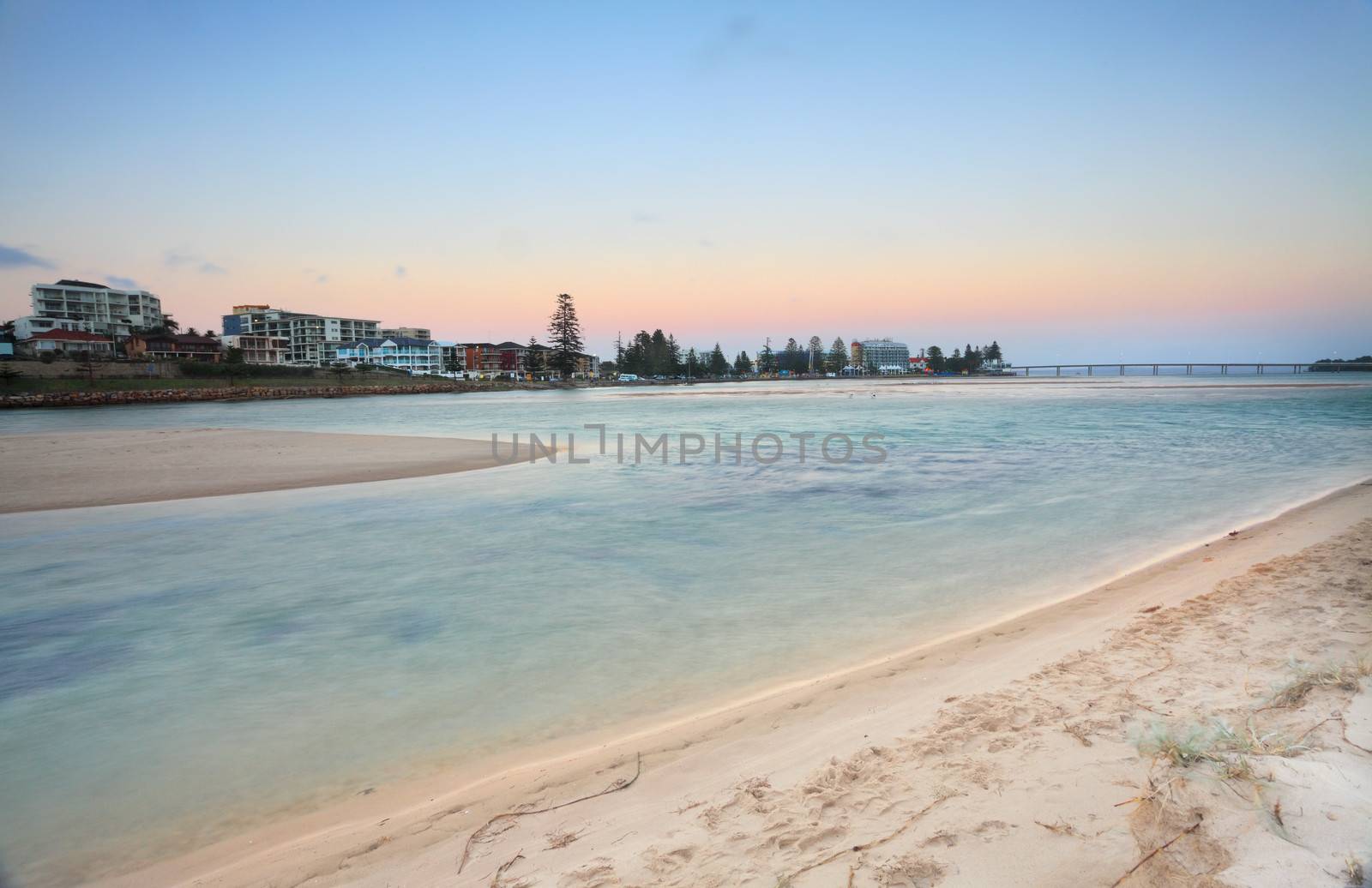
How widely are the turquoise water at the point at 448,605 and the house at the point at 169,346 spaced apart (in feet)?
264

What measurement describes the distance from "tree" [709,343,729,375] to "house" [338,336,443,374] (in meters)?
62.2

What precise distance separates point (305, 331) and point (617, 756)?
12368cm

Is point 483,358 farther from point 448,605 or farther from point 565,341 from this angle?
point 448,605

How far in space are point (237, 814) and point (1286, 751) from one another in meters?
4.14

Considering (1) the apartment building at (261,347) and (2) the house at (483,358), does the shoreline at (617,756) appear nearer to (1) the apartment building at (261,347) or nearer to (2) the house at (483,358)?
(1) the apartment building at (261,347)

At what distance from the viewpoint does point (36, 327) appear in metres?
81.8

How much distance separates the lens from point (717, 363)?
155250 mm

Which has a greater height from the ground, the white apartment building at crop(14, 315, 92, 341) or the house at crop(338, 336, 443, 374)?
the white apartment building at crop(14, 315, 92, 341)

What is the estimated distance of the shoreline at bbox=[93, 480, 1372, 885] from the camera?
2533mm

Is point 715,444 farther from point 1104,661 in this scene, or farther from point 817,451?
point 1104,661

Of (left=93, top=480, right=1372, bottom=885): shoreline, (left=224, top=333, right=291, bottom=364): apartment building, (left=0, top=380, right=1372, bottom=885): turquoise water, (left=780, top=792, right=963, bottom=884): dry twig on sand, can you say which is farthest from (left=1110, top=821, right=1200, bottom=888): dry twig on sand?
(left=224, top=333, right=291, bottom=364): apartment building

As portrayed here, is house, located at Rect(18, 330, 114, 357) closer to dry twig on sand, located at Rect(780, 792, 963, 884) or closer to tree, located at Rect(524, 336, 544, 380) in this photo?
tree, located at Rect(524, 336, 544, 380)

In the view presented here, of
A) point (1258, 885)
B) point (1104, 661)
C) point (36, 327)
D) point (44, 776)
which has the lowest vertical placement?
point (44, 776)

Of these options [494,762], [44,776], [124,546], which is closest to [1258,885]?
[494,762]
